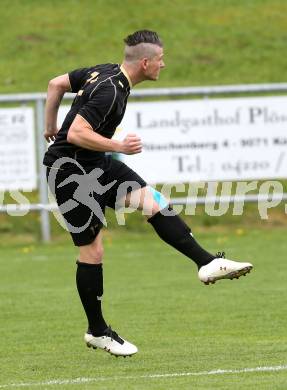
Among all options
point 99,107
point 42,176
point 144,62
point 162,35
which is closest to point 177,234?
point 99,107

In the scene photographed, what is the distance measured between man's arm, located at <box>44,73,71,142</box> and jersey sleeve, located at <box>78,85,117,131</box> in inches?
22.2

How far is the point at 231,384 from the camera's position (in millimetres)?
6285

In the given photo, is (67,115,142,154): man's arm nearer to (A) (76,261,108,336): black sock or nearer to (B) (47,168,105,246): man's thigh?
(B) (47,168,105,246): man's thigh

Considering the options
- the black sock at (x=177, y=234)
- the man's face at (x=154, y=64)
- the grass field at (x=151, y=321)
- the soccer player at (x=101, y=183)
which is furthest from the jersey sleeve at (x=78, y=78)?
the grass field at (x=151, y=321)

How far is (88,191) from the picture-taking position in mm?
7320

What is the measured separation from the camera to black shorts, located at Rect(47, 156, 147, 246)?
7.36m

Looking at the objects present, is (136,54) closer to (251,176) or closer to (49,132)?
(49,132)

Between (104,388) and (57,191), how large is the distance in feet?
5.20

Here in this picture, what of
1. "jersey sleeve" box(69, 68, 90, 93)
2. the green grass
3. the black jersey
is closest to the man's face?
the black jersey

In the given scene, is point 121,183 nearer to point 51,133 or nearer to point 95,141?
point 95,141

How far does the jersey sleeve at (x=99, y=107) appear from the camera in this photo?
7.03 m

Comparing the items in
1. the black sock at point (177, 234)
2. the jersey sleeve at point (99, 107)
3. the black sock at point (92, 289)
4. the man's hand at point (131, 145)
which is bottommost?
the black sock at point (92, 289)

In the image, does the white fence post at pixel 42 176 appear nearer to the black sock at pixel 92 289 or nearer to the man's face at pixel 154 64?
the black sock at pixel 92 289

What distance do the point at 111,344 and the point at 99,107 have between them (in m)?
1.53
